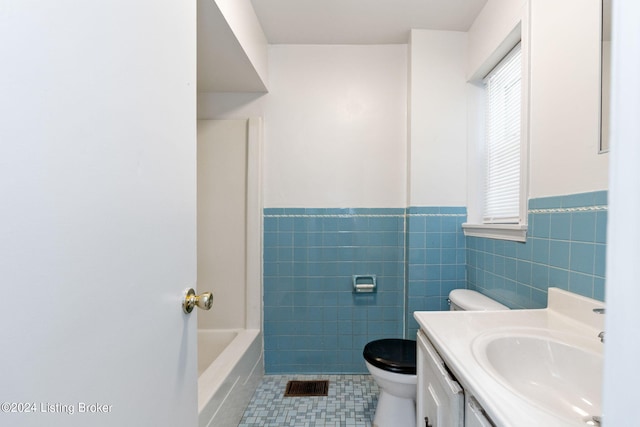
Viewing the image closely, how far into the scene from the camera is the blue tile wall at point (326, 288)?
211 centimetres

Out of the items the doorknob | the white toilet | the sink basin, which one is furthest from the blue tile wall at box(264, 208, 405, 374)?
the doorknob

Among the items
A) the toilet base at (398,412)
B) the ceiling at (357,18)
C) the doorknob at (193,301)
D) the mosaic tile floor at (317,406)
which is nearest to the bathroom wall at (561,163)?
the ceiling at (357,18)

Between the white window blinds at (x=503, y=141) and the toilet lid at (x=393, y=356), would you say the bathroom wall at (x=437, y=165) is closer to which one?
the white window blinds at (x=503, y=141)

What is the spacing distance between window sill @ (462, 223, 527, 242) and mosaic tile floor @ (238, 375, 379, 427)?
122 cm

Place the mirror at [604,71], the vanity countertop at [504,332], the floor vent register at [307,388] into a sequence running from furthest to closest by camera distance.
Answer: the floor vent register at [307,388], the mirror at [604,71], the vanity countertop at [504,332]

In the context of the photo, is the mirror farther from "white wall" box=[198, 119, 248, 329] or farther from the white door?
"white wall" box=[198, 119, 248, 329]

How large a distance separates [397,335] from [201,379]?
1.33 metres

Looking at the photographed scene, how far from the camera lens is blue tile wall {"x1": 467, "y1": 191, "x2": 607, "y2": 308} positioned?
0.97m

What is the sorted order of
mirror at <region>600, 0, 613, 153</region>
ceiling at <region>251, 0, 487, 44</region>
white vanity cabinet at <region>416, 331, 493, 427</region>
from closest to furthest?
1. white vanity cabinet at <region>416, 331, 493, 427</region>
2. mirror at <region>600, 0, 613, 153</region>
3. ceiling at <region>251, 0, 487, 44</region>

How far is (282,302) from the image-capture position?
2.14m

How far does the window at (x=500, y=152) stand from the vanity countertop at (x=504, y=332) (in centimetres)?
39

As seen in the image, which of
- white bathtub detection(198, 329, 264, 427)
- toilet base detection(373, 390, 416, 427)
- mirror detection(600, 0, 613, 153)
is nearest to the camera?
mirror detection(600, 0, 613, 153)

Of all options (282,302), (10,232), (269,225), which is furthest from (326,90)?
(10,232)

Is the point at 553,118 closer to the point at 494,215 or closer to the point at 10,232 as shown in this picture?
the point at 494,215
